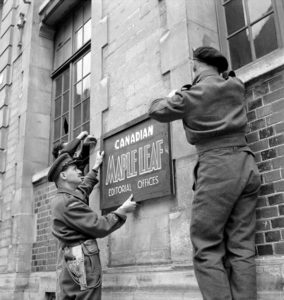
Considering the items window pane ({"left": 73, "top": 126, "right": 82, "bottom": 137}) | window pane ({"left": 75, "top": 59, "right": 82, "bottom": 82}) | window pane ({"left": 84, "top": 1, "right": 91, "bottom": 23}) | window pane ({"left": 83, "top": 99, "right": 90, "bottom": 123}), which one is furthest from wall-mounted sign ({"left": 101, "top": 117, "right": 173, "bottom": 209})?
window pane ({"left": 84, "top": 1, "right": 91, "bottom": 23})

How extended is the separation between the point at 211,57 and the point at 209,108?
49 centimetres

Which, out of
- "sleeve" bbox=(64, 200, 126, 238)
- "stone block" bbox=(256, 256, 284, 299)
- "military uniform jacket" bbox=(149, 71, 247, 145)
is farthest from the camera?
"sleeve" bbox=(64, 200, 126, 238)

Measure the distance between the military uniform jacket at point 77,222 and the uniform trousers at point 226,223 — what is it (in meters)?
1.07

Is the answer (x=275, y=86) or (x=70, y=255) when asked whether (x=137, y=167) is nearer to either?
(x=70, y=255)

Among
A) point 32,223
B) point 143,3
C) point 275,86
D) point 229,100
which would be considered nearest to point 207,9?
point 143,3

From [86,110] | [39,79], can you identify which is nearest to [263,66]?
[86,110]

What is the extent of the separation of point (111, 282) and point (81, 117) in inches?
133

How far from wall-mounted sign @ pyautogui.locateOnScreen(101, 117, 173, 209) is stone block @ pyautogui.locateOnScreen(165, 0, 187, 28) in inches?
46.4

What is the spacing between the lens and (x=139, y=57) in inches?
210

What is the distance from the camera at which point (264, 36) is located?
4.25 meters

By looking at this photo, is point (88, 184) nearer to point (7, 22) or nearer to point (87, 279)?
point (87, 279)

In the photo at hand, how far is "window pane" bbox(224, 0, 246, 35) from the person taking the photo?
4570 millimetres

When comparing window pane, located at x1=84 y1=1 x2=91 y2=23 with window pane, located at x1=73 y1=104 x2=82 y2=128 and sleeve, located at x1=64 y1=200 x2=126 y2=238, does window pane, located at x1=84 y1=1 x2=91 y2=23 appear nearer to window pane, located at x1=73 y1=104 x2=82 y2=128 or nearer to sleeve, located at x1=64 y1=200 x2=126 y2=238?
window pane, located at x1=73 y1=104 x2=82 y2=128

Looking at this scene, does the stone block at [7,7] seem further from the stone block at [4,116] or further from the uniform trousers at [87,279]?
the uniform trousers at [87,279]
